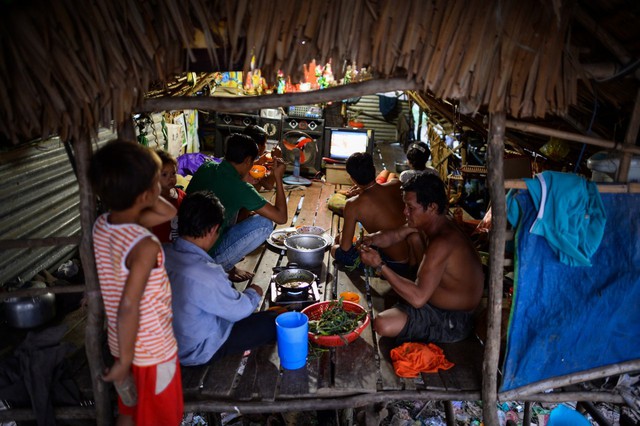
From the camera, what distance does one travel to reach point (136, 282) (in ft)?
7.27

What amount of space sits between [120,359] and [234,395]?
3.36 ft

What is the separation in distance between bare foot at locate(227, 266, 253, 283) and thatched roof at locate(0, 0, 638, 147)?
2456 mm

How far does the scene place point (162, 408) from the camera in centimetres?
258

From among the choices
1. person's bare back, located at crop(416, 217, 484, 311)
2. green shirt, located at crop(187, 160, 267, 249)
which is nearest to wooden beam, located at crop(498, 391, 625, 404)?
person's bare back, located at crop(416, 217, 484, 311)

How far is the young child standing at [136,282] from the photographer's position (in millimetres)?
2193

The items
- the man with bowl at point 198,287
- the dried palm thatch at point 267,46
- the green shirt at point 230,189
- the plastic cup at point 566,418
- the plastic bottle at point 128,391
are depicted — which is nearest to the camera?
the dried palm thatch at point 267,46

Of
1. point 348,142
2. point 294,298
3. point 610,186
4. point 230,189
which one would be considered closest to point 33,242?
point 230,189

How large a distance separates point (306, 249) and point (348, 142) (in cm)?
456

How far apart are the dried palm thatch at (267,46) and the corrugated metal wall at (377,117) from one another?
16553 mm

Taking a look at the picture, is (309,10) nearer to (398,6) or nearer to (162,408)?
(398,6)

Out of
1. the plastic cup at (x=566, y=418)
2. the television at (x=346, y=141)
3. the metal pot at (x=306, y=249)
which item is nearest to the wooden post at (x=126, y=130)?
the metal pot at (x=306, y=249)

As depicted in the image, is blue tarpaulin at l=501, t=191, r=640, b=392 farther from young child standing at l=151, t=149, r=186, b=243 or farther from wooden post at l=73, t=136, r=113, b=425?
young child standing at l=151, t=149, r=186, b=243

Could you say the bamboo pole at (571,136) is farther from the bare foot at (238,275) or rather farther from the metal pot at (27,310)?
the metal pot at (27,310)

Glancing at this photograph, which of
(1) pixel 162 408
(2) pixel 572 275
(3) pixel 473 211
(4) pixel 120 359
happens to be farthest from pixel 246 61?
(3) pixel 473 211
